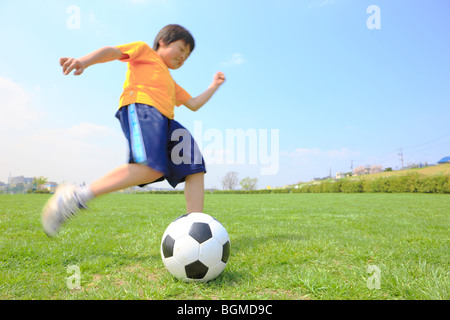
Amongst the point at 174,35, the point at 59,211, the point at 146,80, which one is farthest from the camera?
the point at 174,35

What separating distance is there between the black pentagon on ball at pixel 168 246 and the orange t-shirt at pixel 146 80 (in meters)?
1.19

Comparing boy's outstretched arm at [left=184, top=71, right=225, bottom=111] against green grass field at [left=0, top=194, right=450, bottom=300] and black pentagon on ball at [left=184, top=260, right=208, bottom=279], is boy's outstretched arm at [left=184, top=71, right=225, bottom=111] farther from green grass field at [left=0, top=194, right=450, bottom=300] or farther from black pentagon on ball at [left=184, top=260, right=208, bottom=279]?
black pentagon on ball at [left=184, top=260, right=208, bottom=279]

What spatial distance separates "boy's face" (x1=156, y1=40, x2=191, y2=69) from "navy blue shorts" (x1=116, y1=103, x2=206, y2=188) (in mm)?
689

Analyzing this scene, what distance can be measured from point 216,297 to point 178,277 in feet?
1.28

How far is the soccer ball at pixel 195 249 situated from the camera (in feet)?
6.82

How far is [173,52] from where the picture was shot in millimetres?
2965

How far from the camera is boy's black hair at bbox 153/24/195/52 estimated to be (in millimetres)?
2967

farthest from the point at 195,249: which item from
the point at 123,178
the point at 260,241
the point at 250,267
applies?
the point at 260,241

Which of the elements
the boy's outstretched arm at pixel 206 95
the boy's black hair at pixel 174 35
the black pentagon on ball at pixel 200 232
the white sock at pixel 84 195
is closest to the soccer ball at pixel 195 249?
the black pentagon on ball at pixel 200 232

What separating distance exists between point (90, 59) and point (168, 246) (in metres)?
1.72

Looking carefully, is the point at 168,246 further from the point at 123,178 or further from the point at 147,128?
the point at 147,128
